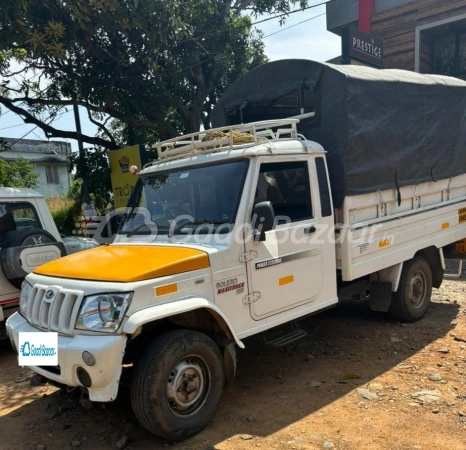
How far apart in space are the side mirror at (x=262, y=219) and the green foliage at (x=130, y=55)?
5611 millimetres

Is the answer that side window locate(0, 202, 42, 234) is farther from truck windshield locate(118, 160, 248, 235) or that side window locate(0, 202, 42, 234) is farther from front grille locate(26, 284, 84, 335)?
front grille locate(26, 284, 84, 335)

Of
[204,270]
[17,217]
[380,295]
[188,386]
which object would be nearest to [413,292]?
[380,295]

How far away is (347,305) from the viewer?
21.5ft

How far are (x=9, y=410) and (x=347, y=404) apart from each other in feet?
9.85

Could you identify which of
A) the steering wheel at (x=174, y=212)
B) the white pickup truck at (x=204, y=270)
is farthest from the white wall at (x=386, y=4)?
the steering wheel at (x=174, y=212)

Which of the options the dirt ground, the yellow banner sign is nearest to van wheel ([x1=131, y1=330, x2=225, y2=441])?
the dirt ground

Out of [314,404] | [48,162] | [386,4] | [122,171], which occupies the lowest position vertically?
[314,404]

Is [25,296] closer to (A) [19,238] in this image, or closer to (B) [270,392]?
(A) [19,238]

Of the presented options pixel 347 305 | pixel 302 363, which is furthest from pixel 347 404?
pixel 347 305

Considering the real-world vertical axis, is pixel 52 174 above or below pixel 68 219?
above

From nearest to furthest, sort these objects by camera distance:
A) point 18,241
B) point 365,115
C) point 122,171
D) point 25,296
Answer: point 25,296
point 365,115
point 18,241
point 122,171

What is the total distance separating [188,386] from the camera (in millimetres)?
3266

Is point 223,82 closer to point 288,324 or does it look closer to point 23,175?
point 23,175

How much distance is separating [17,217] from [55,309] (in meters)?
2.89
